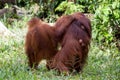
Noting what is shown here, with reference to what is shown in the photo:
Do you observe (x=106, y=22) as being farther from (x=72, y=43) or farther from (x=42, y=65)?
(x=72, y=43)

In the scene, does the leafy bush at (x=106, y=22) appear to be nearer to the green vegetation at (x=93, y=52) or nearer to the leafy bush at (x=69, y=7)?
the green vegetation at (x=93, y=52)

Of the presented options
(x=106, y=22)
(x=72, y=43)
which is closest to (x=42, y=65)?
(x=72, y=43)

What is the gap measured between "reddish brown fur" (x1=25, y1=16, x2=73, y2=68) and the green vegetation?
0.24 meters

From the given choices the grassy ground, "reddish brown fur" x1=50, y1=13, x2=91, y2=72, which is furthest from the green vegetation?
"reddish brown fur" x1=50, y1=13, x2=91, y2=72

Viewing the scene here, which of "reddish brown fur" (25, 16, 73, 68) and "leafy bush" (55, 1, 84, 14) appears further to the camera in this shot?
"leafy bush" (55, 1, 84, 14)

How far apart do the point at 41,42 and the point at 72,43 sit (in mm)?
412

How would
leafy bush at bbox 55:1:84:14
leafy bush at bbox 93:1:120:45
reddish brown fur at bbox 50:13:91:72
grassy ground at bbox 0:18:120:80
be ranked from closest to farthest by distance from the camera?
1. grassy ground at bbox 0:18:120:80
2. reddish brown fur at bbox 50:13:91:72
3. leafy bush at bbox 93:1:120:45
4. leafy bush at bbox 55:1:84:14

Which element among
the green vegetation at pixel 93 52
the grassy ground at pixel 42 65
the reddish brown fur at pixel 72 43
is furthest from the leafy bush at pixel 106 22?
the reddish brown fur at pixel 72 43

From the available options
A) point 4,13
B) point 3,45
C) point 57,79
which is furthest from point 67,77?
point 4,13

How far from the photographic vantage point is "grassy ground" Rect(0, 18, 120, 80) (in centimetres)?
510

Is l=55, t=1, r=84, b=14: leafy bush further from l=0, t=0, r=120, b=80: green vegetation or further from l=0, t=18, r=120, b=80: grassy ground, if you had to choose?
l=0, t=18, r=120, b=80: grassy ground

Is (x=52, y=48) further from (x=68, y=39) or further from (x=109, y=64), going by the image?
(x=109, y=64)

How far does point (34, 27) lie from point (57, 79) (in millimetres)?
888

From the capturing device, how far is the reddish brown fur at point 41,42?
5.27 meters
